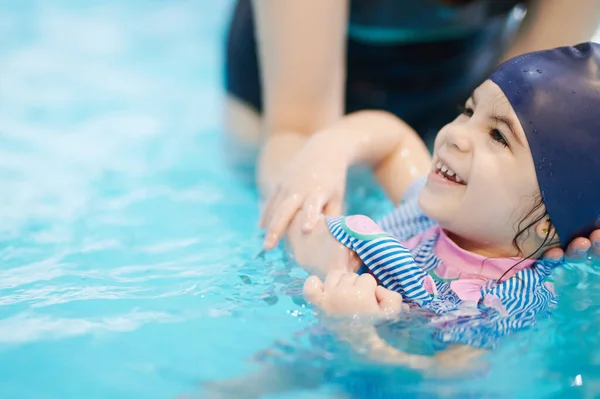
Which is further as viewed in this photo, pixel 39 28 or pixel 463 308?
pixel 39 28

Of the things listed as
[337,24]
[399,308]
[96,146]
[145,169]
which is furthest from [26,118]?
[399,308]

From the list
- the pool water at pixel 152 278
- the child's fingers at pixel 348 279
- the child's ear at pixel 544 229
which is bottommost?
the pool water at pixel 152 278

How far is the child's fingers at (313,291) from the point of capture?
1156mm

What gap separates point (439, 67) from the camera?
2092mm

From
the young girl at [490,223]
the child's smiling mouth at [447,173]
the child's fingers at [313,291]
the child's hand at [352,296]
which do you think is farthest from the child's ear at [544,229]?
the child's fingers at [313,291]

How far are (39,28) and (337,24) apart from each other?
2.37m

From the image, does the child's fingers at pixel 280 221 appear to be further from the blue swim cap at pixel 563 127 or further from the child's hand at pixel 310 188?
the blue swim cap at pixel 563 127

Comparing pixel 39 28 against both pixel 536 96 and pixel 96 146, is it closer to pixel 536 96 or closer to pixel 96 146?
pixel 96 146

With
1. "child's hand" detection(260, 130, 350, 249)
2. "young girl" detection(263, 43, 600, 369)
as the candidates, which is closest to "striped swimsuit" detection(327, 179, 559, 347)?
"young girl" detection(263, 43, 600, 369)

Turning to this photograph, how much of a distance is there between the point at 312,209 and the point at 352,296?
30 centimetres

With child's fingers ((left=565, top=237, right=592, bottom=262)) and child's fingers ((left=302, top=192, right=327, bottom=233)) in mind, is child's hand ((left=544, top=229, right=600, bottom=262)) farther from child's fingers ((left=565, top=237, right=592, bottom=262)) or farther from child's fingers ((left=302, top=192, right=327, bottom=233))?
child's fingers ((left=302, top=192, right=327, bottom=233))

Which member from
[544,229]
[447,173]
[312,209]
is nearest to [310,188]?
[312,209]

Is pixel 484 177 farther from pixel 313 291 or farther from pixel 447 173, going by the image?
pixel 313 291

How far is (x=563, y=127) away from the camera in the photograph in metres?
1.21
